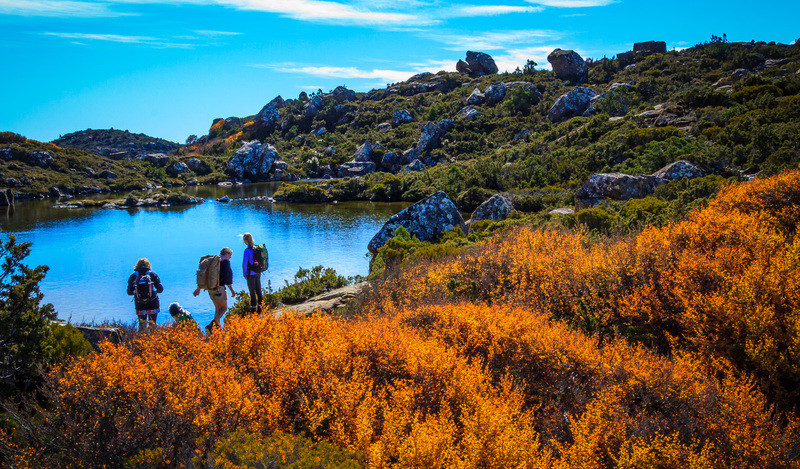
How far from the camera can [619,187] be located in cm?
2095

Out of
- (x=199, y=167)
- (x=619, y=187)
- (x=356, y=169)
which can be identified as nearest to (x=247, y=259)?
(x=619, y=187)

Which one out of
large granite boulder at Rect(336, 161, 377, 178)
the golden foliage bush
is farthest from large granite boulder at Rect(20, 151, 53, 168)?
the golden foliage bush

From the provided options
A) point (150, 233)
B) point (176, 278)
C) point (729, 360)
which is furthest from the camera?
point (150, 233)

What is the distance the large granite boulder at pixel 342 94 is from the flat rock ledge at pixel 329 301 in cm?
10464

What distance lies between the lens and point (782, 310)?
5.78 metres

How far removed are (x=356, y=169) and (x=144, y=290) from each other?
54900 millimetres

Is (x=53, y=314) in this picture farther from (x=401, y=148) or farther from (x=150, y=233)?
(x=401, y=148)

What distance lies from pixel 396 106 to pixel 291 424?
310 ft

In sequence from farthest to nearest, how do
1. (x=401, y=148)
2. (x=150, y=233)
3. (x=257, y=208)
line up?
(x=401, y=148)
(x=257, y=208)
(x=150, y=233)

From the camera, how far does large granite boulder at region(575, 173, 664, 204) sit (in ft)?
68.5

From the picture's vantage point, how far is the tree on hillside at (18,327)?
16.8 ft

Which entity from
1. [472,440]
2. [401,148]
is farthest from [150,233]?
[401,148]

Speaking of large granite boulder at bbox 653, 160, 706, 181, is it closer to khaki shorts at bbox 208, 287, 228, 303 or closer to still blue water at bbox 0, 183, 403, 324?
still blue water at bbox 0, 183, 403, 324

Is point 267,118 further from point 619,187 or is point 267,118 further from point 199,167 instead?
point 619,187
